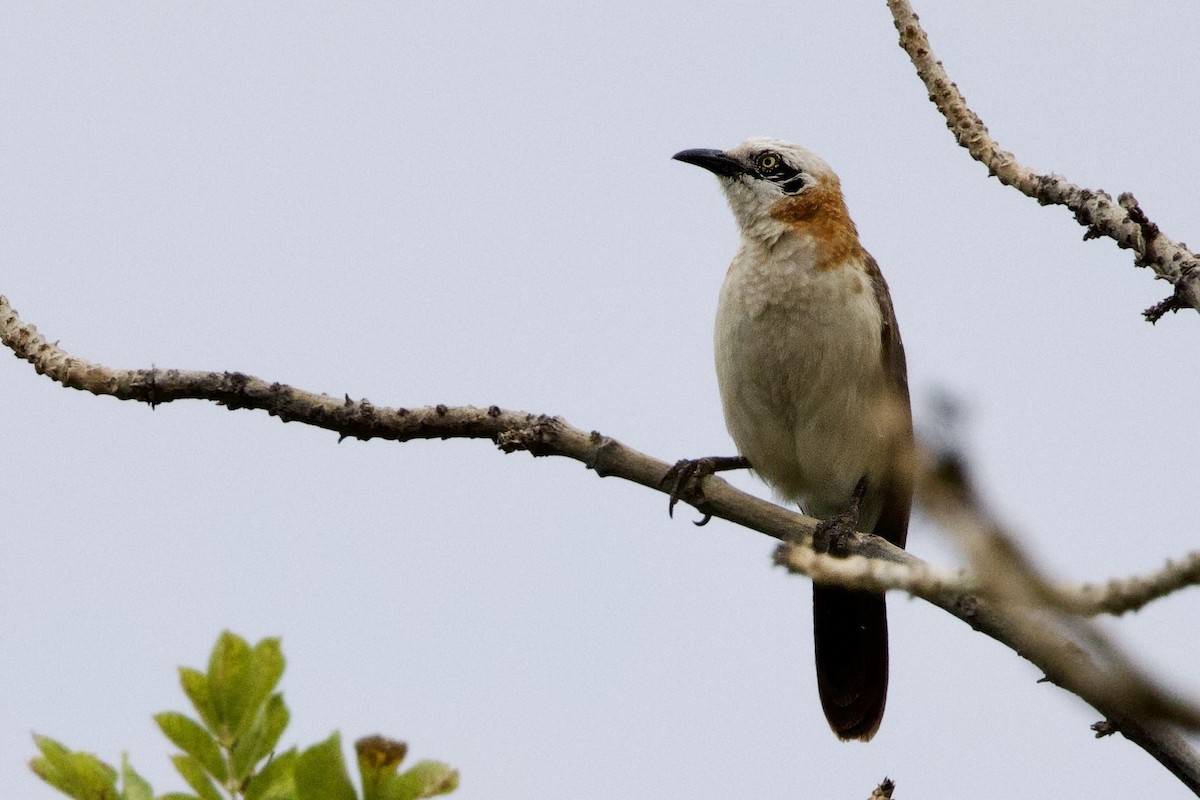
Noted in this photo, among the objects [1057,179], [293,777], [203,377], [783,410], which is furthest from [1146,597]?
[783,410]

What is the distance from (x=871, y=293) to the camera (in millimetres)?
7766

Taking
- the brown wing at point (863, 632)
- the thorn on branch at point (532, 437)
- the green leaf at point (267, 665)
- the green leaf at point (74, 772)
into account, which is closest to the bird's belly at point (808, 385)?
the brown wing at point (863, 632)

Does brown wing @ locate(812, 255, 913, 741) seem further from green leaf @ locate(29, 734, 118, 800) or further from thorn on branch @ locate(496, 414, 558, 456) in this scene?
green leaf @ locate(29, 734, 118, 800)

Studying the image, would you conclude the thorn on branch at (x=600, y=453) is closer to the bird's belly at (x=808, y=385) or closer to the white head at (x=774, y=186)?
the bird's belly at (x=808, y=385)

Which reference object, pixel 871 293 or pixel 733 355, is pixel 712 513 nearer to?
pixel 733 355

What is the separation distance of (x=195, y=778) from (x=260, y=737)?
146mm

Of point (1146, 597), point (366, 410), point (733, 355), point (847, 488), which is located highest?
point (733, 355)

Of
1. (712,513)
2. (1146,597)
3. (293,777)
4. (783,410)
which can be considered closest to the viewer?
(1146,597)

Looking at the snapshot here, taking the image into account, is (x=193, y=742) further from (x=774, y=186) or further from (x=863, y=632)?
(x=774, y=186)

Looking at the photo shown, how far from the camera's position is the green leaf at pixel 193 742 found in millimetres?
2684

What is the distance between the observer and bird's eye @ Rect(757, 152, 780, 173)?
858 centimetres

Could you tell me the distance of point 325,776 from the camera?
2.49 m

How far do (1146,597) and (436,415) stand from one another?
3386 mm

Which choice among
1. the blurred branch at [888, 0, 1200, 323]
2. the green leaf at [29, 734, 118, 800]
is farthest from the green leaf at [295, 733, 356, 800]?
the blurred branch at [888, 0, 1200, 323]
